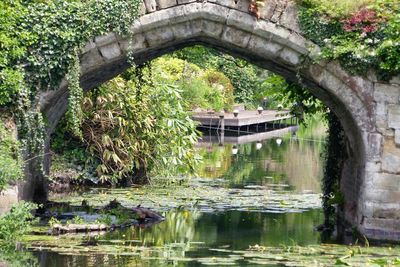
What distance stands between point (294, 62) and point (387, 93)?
1407 millimetres

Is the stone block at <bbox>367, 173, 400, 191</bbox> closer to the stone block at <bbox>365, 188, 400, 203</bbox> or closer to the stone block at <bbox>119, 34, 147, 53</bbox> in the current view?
the stone block at <bbox>365, 188, 400, 203</bbox>

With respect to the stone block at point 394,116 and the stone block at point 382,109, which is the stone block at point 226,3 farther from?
the stone block at point 394,116

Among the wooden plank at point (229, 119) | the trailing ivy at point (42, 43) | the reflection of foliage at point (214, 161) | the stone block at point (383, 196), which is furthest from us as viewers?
the wooden plank at point (229, 119)

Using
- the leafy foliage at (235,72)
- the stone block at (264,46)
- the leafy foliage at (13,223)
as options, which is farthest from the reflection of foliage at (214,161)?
the leafy foliage at (13,223)

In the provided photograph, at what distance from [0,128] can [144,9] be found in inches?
105

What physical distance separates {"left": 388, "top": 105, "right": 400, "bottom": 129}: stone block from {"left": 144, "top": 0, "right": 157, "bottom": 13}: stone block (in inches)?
140

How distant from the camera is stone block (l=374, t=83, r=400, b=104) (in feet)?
50.8

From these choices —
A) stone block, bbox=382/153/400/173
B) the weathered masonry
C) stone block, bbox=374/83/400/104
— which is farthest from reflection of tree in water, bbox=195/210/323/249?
stone block, bbox=374/83/400/104

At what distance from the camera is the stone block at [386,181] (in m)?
15.4

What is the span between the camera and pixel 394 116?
15.4 meters

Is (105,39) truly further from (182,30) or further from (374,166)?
(374,166)

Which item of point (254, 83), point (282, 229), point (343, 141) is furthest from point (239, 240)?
point (254, 83)

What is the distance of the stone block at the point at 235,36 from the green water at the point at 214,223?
2.73 meters

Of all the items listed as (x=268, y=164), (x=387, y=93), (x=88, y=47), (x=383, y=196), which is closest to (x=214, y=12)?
(x=88, y=47)
